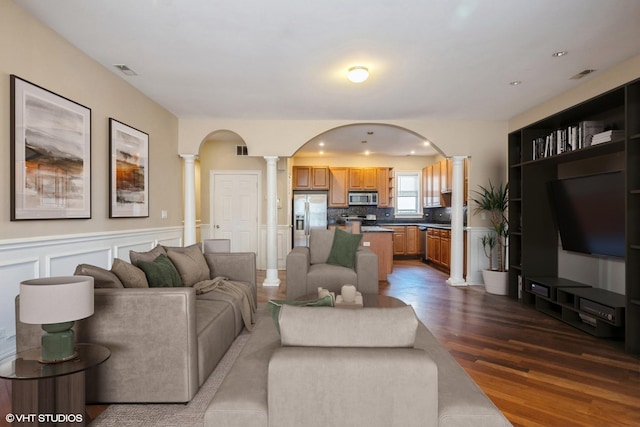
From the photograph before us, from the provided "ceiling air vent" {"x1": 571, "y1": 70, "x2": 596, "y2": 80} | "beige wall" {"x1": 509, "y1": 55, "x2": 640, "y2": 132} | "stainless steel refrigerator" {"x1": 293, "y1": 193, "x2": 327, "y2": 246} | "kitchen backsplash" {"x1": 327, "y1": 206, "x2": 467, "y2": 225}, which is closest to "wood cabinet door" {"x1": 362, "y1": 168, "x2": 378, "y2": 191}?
"kitchen backsplash" {"x1": 327, "y1": 206, "x2": 467, "y2": 225}

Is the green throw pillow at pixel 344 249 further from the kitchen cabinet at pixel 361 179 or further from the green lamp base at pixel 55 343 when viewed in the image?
the kitchen cabinet at pixel 361 179

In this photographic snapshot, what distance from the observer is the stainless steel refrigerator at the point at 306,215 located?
309 inches

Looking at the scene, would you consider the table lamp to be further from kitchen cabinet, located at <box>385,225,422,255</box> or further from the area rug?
kitchen cabinet, located at <box>385,225,422,255</box>

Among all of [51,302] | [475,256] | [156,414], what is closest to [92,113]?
[51,302]

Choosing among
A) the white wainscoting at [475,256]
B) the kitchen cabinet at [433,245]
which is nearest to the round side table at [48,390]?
the white wainscoting at [475,256]

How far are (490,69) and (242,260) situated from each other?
3.25 metres

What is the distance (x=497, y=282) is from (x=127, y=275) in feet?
15.3

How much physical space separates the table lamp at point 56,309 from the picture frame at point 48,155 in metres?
1.35

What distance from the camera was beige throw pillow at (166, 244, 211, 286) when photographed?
3.10 metres

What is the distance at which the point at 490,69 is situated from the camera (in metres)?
3.63

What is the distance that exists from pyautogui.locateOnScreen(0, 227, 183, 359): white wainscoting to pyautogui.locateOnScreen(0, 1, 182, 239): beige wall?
0.08 metres

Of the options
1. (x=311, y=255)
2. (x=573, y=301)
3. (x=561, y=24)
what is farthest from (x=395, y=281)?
(x=561, y=24)

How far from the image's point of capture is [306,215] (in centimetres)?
793

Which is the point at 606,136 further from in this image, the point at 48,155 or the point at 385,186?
the point at 385,186
